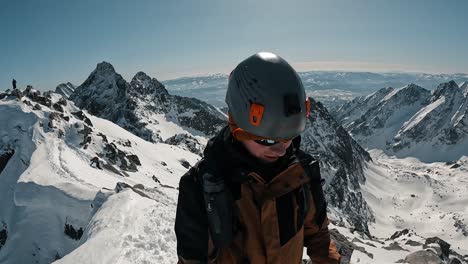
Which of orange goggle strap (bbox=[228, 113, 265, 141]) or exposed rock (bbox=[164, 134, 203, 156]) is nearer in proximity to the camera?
orange goggle strap (bbox=[228, 113, 265, 141])

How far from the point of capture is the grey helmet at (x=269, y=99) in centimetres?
351

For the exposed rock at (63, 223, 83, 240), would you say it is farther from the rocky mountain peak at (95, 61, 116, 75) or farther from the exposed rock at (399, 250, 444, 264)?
the rocky mountain peak at (95, 61, 116, 75)

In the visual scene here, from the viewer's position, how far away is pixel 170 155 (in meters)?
66.7

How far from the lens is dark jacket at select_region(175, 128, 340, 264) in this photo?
3482 mm

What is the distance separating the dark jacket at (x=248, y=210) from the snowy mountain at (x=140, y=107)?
10807 cm

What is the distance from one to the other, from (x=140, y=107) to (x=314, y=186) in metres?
140

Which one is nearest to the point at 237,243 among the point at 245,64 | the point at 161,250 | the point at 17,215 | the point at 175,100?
the point at 245,64

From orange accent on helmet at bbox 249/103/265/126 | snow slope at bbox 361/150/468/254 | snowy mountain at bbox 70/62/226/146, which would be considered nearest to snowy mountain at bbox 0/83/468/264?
orange accent on helmet at bbox 249/103/265/126

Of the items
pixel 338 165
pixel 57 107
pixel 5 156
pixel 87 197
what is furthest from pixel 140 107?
pixel 87 197

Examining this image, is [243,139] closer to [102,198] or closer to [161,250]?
[161,250]

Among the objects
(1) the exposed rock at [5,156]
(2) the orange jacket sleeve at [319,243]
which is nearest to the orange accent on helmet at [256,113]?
(2) the orange jacket sleeve at [319,243]

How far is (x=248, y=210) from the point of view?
11.5 ft

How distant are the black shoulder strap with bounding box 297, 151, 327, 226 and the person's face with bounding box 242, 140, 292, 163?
27 centimetres

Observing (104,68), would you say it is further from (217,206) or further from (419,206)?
(419,206)
